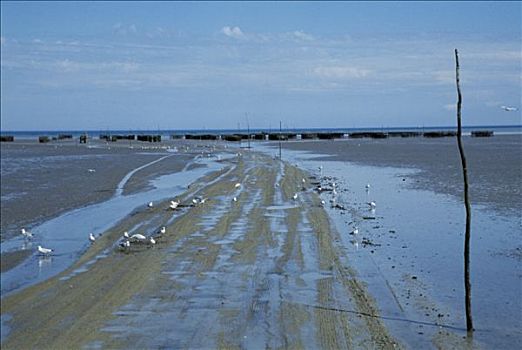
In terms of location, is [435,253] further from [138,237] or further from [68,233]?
[68,233]

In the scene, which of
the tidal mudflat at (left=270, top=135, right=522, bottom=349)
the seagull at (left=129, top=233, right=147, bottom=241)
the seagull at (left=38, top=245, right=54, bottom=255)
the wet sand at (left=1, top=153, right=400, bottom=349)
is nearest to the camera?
the wet sand at (left=1, top=153, right=400, bottom=349)

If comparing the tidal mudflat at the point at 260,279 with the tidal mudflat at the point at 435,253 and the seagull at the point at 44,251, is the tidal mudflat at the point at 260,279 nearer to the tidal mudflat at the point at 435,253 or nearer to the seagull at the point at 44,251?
the tidal mudflat at the point at 435,253

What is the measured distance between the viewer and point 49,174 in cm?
3847

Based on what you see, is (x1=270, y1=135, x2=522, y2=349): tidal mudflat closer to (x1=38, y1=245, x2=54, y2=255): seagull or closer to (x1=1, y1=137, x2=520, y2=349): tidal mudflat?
(x1=1, y1=137, x2=520, y2=349): tidal mudflat

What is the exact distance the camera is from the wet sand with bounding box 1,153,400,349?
9.82 metres

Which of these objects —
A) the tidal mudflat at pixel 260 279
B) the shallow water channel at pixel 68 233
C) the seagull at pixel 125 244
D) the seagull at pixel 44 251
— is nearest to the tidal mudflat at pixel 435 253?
the tidal mudflat at pixel 260 279

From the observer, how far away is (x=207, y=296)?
39.5ft

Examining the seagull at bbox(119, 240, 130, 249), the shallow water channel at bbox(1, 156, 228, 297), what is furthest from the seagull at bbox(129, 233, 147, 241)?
the shallow water channel at bbox(1, 156, 228, 297)

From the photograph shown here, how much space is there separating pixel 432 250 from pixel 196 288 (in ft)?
21.0

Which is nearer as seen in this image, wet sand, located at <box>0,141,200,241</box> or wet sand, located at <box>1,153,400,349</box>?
wet sand, located at <box>1,153,400,349</box>

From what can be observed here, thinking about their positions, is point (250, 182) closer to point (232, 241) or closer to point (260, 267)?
point (232, 241)

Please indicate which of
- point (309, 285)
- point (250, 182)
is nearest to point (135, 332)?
point (309, 285)

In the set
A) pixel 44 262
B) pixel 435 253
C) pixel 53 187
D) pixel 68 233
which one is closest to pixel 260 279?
pixel 435 253

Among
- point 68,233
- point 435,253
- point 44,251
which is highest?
point 44,251
